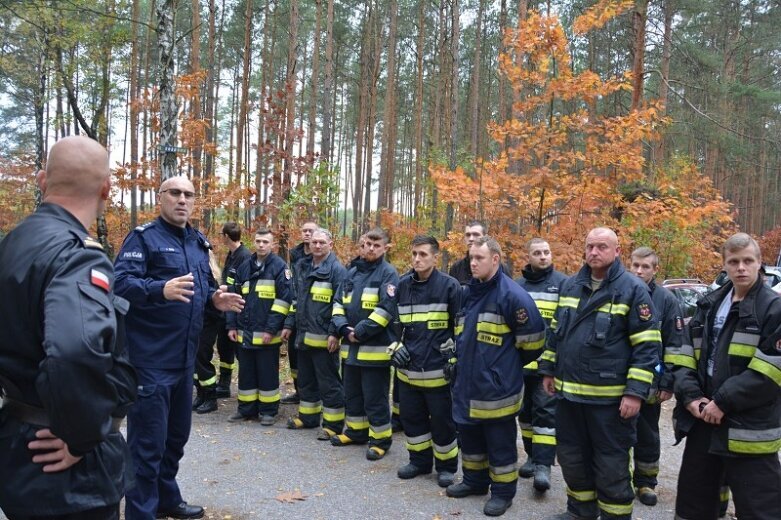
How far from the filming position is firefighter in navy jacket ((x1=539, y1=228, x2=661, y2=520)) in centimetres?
410

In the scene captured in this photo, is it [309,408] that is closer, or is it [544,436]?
[544,436]

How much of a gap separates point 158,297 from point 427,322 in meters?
2.52

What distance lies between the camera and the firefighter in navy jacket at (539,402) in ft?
17.3

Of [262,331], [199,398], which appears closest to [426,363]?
[262,331]

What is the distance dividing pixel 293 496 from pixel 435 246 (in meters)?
2.64

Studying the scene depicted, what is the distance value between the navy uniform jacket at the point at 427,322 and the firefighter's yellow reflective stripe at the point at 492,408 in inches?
25.1

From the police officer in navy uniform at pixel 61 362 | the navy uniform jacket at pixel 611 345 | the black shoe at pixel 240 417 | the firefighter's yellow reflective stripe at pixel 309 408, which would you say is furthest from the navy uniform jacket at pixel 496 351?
the black shoe at pixel 240 417

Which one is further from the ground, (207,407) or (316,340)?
(316,340)

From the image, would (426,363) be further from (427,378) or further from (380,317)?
(380,317)

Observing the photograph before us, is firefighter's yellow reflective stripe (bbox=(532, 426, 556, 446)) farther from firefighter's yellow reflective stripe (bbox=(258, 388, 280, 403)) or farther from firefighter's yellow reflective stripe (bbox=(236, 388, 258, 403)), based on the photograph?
firefighter's yellow reflective stripe (bbox=(236, 388, 258, 403))

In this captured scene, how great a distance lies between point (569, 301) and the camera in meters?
4.49

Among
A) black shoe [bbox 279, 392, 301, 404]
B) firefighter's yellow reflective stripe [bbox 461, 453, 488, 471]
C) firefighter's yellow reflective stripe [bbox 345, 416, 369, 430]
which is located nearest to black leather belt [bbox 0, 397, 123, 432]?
firefighter's yellow reflective stripe [bbox 461, 453, 488, 471]

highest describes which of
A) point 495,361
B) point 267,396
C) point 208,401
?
point 495,361

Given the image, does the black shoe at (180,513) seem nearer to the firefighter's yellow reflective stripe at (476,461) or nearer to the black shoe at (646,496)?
the firefighter's yellow reflective stripe at (476,461)
